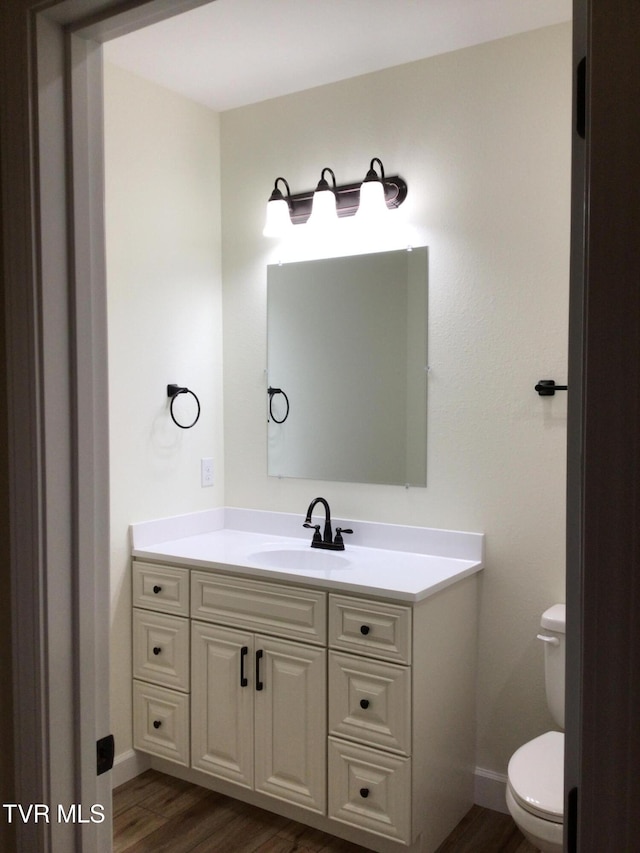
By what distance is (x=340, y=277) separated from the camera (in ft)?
9.55

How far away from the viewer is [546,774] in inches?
80.3

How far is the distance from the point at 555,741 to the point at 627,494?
6.01 feet

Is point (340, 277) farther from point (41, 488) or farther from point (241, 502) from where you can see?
point (41, 488)

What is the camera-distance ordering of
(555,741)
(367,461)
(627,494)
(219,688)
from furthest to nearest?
(367,461) → (219,688) → (555,741) → (627,494)

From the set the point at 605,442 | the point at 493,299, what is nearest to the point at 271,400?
the point at 493,299

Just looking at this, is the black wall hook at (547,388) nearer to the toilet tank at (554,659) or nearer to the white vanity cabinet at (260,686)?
the toilet tank at (554,659)

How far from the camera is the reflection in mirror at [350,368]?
276 centimetres

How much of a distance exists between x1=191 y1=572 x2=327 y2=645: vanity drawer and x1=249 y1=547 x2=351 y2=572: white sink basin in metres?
0.17

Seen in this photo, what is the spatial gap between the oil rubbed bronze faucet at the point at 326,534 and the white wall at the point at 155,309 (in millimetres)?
548

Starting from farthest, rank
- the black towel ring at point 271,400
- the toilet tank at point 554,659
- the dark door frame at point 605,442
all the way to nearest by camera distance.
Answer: the black towel ring at point 271,400
the toilet tank at point 554,659
the dark door frame at point 605,442

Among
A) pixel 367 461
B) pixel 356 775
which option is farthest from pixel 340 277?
pixel 356 775

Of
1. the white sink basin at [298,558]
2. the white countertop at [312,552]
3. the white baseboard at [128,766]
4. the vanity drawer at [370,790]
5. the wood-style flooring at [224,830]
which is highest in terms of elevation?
the white countertop at [312,552]

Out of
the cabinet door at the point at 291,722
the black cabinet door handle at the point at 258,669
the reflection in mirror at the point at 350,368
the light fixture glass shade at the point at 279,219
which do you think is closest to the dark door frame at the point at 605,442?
the cabinet door at the point at 291,722

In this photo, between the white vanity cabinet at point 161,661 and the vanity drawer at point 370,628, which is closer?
the vanity drawer at point 370,628
